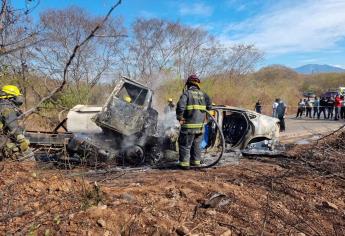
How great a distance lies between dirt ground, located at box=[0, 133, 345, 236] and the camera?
402 centimetres

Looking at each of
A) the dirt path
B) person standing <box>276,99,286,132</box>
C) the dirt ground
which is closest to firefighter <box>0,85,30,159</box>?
the dirt ground

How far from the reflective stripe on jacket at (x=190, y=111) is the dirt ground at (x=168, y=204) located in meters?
1.03

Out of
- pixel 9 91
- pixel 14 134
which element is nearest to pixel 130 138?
pixel 9 91

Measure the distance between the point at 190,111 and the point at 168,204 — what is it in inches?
109

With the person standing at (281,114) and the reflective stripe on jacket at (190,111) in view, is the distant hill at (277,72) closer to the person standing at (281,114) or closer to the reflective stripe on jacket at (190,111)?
the person standing at (281,114)

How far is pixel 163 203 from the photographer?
4.68m

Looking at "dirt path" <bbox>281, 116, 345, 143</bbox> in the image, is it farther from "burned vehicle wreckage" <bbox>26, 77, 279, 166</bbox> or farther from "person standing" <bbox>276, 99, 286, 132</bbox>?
"burned vehicle wreckage" <bbox>26, 77, 279, 166</bbox>

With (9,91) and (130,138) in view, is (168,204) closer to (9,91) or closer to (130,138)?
(9,91)

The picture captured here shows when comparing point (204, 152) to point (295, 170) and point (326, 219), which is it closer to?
point (295, 170)

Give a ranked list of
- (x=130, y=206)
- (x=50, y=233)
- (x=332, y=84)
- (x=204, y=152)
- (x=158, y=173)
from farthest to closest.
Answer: (x=332, y=84) < (x=204, y=152) < (x=158, y=173) < (x=130, y=206) < (x=50, y=233)

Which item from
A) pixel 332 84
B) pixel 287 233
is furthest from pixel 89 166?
pixel 332 84

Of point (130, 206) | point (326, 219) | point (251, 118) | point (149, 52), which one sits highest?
point (149, 52)

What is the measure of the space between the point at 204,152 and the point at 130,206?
411cm

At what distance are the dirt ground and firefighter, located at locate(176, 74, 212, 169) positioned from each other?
2.58 ft
